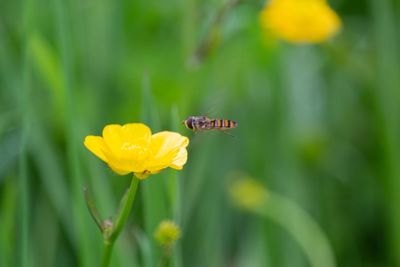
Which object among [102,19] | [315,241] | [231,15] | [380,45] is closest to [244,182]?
[315,241]

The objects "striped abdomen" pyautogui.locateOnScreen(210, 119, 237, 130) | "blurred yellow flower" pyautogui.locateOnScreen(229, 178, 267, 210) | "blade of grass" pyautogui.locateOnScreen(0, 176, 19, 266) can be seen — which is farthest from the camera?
"blurred yellow flower" pyautogui.locateOnScreen(229, 178, 267, 210)

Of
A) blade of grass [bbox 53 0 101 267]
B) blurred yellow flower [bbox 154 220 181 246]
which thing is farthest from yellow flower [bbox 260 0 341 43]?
blurred yellow flower [bbox 154 220 181 246]

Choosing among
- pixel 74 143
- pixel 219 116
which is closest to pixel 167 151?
pixel 74 143

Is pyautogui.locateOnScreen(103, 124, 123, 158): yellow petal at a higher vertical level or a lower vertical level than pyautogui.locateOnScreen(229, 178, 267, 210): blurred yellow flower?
lower

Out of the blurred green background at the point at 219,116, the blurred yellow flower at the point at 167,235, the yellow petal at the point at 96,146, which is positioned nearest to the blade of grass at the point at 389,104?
the blurred green background at the point at 219,116

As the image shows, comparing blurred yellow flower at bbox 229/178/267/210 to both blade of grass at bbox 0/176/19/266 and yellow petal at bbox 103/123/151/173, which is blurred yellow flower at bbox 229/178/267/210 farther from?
yellow petal at bbox 103/123/151/173

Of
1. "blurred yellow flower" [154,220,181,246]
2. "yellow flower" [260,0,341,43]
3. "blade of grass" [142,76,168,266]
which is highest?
"yellow flower" [260,0,341,43]

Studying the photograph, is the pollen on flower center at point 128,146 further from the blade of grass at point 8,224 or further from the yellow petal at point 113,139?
the blade of grass at point 8,224
